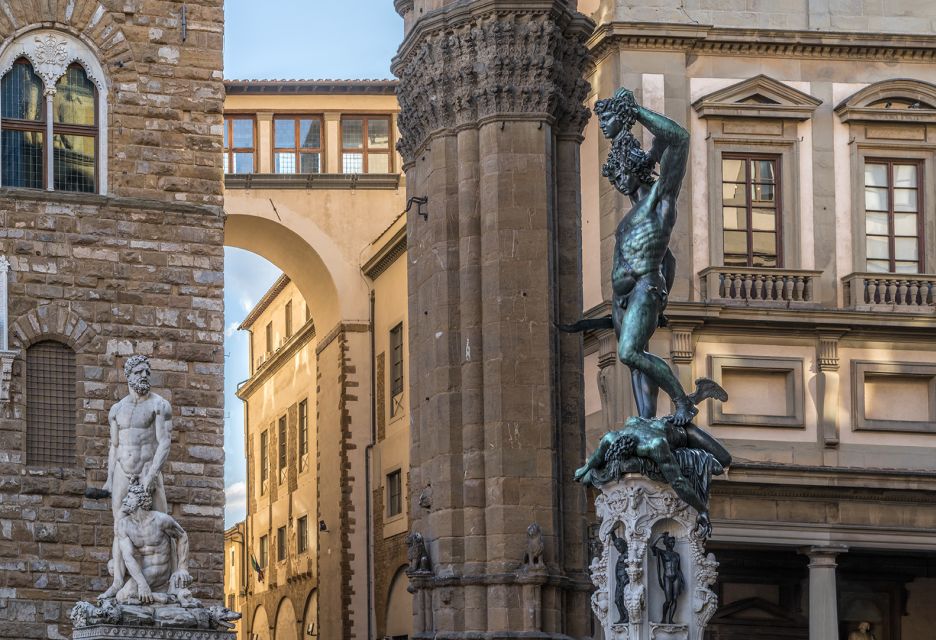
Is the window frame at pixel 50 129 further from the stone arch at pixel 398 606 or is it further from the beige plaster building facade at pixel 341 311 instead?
the stone arch at pixel 398 606

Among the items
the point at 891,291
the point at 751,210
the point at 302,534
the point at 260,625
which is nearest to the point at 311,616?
the point at 302,534

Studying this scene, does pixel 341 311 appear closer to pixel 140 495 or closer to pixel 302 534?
pixel 302 534

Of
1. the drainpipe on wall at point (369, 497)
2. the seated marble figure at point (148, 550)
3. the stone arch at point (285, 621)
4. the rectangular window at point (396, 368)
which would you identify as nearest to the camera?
the seated marble figure at point (148, 550)

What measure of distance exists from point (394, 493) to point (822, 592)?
1030 centimetres

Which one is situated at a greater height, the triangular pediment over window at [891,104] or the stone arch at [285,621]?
the triangular pediment over window at [891,104]

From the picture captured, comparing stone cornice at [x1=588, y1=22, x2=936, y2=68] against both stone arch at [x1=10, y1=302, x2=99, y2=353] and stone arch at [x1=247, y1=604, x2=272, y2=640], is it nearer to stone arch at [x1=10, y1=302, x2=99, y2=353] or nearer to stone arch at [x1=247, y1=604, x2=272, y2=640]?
stone arch at [x1=10, y1=302, x2=99, y2=353]

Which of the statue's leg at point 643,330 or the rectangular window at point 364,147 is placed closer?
the statue's leg at point 643,330

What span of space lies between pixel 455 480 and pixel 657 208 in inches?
477

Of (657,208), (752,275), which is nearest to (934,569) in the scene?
(752,275)

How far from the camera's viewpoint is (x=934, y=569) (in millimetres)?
31797

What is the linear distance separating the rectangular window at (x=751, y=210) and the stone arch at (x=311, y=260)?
10911 mm

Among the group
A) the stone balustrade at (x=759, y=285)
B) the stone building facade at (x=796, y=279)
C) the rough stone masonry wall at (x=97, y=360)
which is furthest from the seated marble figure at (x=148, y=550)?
the stone balustrade at (x=759, y=285)

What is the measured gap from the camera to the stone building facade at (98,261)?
24.3 meters

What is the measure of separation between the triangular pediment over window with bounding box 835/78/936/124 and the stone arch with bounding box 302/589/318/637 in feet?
52.1
